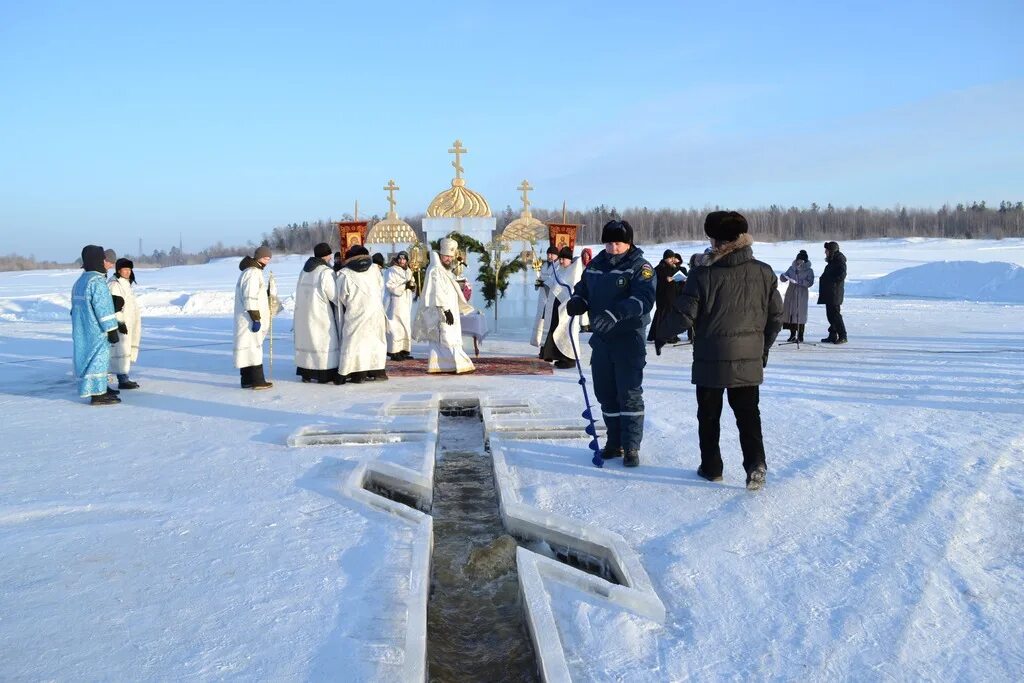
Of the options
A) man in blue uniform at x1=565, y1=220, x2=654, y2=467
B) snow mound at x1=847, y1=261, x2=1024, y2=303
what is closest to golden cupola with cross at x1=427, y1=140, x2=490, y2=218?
man in blue uniform at x1=565, y1=220, x2=654, y2=467

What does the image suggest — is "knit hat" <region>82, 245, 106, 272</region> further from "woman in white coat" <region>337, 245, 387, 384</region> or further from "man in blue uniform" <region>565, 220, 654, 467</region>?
"man in blue uniform" <region>565, 220, 654, 467</region>

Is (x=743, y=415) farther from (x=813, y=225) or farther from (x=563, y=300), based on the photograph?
(x=813, y=225)

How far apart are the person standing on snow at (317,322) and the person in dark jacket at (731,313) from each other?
5.49m

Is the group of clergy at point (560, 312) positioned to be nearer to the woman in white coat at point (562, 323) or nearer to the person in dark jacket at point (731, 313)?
the woman in white coat at point (562, 323)

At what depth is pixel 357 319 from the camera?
9195 mm

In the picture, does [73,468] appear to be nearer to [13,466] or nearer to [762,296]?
[13,466]

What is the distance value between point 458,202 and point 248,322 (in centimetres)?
708

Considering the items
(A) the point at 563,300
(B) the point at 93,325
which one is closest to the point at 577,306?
(A) the point at 563,300

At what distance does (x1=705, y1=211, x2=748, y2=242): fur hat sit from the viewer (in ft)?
15.3

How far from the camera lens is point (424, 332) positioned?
9.71 metres

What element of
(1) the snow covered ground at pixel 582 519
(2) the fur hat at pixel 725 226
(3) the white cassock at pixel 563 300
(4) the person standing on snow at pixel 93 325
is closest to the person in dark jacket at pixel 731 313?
(2) the fur hat at pixel 725 226

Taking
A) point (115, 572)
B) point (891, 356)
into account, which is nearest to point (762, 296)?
point (115, 572)

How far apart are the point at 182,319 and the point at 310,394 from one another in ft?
42.3

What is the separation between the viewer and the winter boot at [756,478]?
479cm
